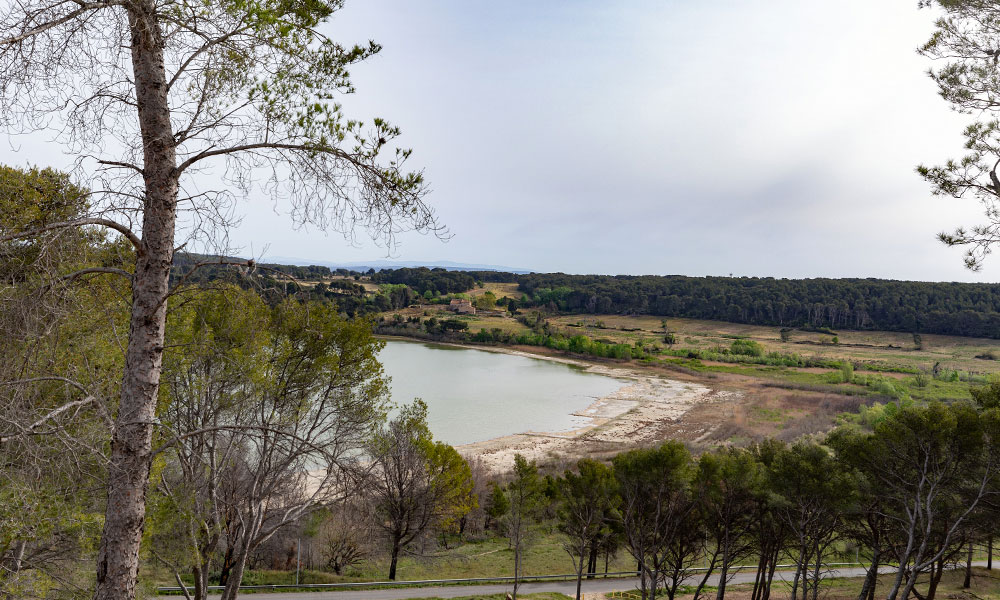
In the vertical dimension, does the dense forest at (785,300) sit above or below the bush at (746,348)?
above

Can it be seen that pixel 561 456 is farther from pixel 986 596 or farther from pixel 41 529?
pixel 41 529

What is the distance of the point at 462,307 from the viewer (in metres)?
90.1

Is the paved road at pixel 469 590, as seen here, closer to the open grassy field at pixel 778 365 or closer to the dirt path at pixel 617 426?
the dirt path at pixel 617 426

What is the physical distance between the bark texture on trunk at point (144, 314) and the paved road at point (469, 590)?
37.2ft

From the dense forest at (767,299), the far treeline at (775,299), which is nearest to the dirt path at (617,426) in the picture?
the dense forest at (767,299)

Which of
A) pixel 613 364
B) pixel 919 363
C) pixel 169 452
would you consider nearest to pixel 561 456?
pixel 169 452

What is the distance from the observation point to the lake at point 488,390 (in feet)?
105

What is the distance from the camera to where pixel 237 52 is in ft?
9.09

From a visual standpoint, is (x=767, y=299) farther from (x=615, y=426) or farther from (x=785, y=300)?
(x=615, y=426)

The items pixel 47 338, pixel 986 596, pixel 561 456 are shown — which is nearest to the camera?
pixel 47 338

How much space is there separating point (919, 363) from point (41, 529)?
223ft

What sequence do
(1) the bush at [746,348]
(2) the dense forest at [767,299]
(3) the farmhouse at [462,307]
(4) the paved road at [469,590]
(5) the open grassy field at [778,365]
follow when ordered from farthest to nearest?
1. (3) the farmhouse at [462,307]
2. (2) the dense forest at [767,299]
3. (1) the bush at [746,348]
4. (5) the open grassy field at [778,365]
5. (4) the paved road at [469,590]

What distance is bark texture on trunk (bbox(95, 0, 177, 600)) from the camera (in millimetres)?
2471

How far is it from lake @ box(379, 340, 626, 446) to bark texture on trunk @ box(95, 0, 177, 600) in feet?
70.2
